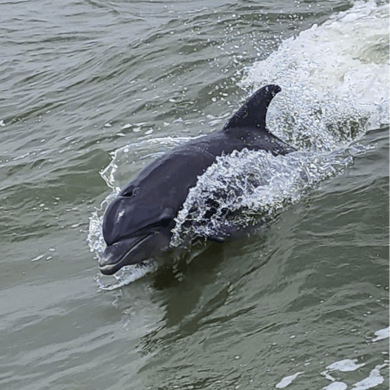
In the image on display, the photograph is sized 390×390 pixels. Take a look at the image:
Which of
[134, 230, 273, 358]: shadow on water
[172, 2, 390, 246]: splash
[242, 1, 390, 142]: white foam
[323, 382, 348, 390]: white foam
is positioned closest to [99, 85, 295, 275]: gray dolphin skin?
[172, 2, 390, 246]: splash

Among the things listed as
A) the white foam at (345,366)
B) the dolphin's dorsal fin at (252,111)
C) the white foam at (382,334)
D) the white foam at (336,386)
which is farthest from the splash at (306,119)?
the white foam at (336,386)

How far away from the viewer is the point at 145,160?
9148mm

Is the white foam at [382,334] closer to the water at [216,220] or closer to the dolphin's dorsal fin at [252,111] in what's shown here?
the water at [216,220]

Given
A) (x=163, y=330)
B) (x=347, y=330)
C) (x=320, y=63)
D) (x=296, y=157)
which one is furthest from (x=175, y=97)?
(x=347, y=330)

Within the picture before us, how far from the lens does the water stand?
5453mm

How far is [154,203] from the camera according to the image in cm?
679

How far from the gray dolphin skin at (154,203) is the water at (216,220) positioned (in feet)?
0.58

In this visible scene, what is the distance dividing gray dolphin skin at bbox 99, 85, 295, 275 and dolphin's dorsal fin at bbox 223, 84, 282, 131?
0.18m

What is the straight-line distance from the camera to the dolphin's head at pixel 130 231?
655 centimetres

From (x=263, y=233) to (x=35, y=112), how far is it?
20.2 ft

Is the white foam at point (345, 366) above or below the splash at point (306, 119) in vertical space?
below

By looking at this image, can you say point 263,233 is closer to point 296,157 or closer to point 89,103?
point 296,157

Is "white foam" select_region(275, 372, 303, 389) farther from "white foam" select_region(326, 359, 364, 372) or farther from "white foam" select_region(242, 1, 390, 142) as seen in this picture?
"white foam" select_region(242, 1, 390, 142)

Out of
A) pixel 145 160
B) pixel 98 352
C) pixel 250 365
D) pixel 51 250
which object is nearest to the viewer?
pixel 250 365
